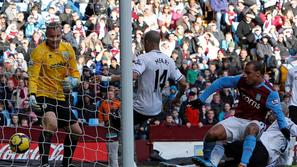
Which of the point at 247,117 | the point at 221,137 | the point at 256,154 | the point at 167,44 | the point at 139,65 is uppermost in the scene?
the point at 167,44

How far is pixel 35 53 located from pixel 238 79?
2941mm

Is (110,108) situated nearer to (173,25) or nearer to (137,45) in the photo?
(137,45)

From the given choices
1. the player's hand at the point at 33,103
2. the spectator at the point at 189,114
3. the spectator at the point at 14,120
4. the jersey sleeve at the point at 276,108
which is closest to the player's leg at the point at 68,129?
the player's hand at the point at 33,103

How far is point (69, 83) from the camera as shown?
34.1 feet

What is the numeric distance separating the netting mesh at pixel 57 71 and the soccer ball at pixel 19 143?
0.10 m

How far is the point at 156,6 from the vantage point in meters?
19.6

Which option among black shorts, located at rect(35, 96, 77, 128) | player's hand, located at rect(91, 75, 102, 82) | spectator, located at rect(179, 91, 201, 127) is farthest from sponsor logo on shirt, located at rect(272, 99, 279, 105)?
spectator, located at rect(179, 91, 201, 127)

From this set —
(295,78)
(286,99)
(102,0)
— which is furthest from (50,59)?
(286,99)

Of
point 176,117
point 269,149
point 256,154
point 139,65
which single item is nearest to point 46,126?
point 139,65

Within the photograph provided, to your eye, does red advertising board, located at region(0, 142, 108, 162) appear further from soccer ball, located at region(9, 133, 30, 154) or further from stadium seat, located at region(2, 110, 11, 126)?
stadium seat, located at region(2, 110, 11, 126)

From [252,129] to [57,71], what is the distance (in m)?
2.68

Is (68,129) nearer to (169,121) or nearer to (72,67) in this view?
(72,67)

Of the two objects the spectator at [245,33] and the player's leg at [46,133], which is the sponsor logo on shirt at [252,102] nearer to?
the player's leg at [46,133]

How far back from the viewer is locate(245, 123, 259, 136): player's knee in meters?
11.5
